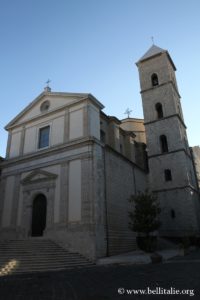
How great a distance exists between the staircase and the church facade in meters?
0.69

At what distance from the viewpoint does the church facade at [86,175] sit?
47.4 ft

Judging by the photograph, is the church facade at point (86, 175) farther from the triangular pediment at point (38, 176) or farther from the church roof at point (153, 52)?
the church roof at point (153, 52)

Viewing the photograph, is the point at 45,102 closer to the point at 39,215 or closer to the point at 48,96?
the point at 48,96

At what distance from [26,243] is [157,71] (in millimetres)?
21626

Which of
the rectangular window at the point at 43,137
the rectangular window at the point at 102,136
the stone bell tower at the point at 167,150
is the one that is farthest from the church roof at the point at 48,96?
the stone bell tower at the point at 167,150

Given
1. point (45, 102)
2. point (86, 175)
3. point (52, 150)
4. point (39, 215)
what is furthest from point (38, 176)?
point (45, 102)

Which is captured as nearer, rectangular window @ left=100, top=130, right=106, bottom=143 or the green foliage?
the green foliage

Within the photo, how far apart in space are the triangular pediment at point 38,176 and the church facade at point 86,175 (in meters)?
0.07

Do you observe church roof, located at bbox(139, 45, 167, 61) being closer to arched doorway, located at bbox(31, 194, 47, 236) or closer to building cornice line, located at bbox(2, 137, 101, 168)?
building cornice line, located at bbox(2, 137, 101, 168)

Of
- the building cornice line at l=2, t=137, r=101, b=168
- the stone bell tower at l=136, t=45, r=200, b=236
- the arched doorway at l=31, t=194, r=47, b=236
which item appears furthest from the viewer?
the stone bell tower at l=136, t=45, r=200, b=236

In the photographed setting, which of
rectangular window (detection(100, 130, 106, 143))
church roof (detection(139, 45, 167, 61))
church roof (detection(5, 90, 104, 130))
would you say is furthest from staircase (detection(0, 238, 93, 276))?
church roof (detection(139, 45, 167, 61))

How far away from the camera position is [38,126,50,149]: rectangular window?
1853 centimetres

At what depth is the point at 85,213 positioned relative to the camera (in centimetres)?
1395

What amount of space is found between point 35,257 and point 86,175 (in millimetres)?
5120
